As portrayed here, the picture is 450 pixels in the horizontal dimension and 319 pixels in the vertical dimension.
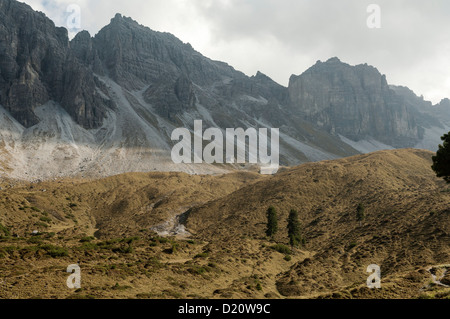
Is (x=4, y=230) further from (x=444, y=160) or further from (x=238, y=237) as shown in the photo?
(x=444, y=160)

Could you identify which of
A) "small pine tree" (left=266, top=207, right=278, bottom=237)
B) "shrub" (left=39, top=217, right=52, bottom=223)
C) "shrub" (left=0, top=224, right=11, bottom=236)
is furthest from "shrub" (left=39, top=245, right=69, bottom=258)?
"shrub" (left=39, top=217, right=52, bottom=223)

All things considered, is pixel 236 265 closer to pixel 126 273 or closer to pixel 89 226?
pixel 126 273

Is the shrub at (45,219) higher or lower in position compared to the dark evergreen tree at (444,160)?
lower

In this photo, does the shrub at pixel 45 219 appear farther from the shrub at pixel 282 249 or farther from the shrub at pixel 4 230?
the shrub at pixel 282 249

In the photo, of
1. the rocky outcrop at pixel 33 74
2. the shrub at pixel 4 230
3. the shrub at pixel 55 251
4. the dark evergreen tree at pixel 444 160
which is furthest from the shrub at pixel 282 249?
the rocky outcrop at pixel 33 74

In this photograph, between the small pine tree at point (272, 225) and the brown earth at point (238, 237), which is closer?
the brown earth at point (238, 237)

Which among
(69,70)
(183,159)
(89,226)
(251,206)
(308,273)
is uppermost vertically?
(69,70)

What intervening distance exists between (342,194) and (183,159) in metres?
107

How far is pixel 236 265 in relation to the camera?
3997 cm

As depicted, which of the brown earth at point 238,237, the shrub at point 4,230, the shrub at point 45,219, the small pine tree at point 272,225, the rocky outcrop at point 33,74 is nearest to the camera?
the brown earth at point 238,237

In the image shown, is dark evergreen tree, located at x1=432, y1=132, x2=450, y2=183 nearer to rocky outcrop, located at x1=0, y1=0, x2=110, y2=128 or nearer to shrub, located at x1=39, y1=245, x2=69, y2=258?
shrub, located at x1=39, y1=245, x2=69, y2=258

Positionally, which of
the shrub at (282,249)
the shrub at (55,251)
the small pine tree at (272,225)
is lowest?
the shrub at (282,249)

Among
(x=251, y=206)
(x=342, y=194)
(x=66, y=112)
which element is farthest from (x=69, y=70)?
(x=342, y=194)

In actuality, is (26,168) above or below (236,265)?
above
